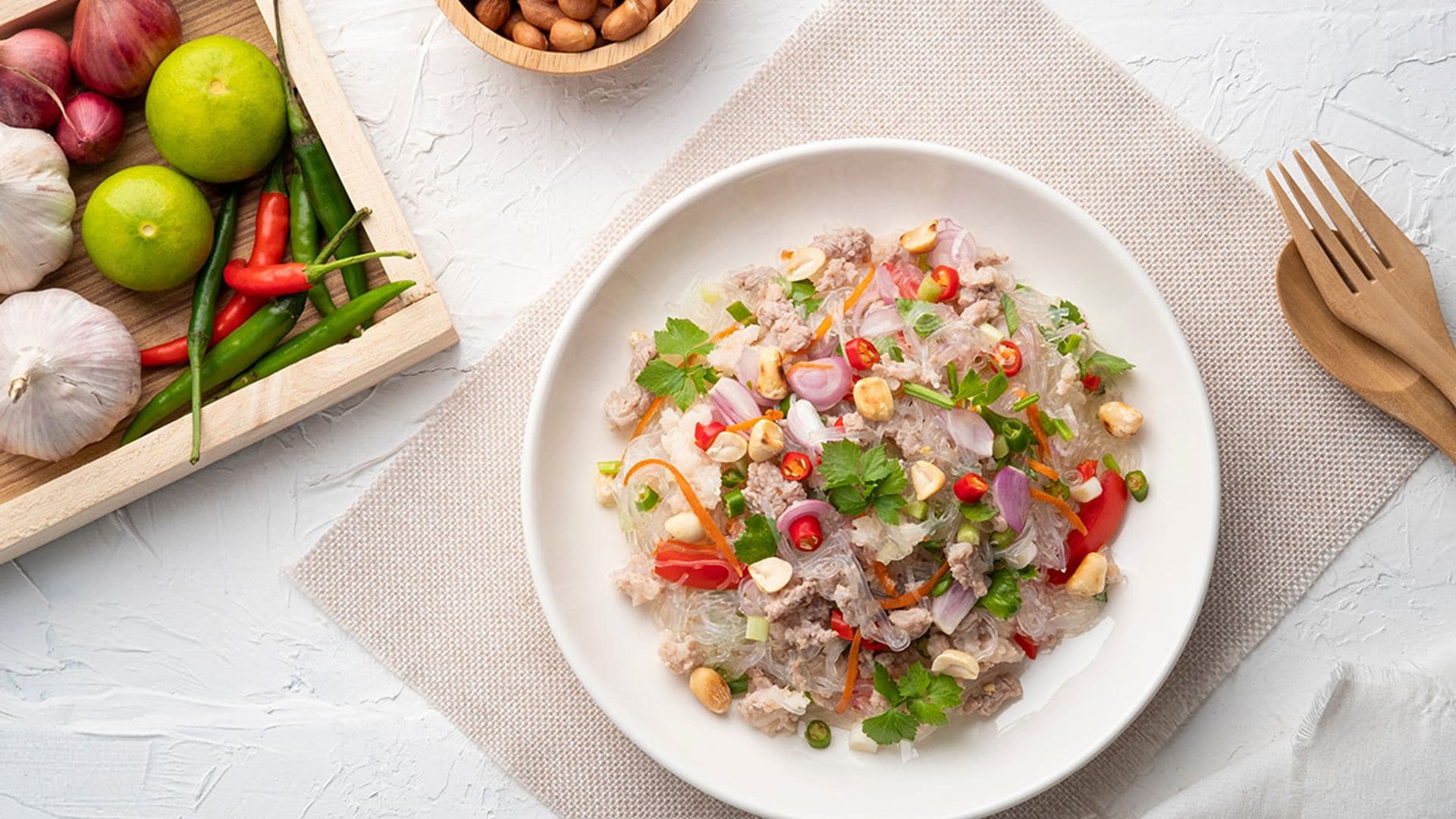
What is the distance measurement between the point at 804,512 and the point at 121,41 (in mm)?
2380

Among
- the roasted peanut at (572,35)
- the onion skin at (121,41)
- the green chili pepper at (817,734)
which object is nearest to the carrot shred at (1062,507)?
the green chili pepper at (817,734)

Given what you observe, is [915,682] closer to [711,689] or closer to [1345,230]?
[711,689]

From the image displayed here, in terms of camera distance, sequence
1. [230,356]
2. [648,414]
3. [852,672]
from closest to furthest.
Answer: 1. [852,672]
2. [648,414]
3. [230,356]

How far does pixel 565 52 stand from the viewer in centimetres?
290

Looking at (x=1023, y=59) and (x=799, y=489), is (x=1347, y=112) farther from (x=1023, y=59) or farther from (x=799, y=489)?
(x=799, y=489)

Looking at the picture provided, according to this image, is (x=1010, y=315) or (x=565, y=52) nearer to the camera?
(x=1010, y=315)

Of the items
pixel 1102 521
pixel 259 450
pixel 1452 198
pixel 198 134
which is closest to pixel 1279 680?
pixel 1102 521

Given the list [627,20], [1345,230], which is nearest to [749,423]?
[627,20]

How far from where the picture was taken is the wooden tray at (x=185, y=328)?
2885 mm

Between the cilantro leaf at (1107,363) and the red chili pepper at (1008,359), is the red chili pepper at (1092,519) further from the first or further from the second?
the red chili pepper at (1008,359)

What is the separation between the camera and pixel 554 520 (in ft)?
9.30

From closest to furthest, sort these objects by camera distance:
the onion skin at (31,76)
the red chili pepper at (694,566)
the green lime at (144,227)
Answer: the red chili pepper at (694,566)
the green lime at (144,227)
the onion skin at (31,76)

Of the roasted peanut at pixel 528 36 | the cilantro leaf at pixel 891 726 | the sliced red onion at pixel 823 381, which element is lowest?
the cilantro leaf at pixel 891 726

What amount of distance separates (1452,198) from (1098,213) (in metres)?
1.08
